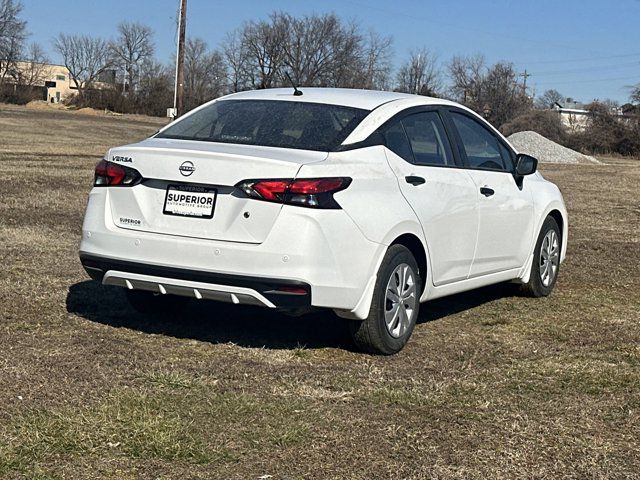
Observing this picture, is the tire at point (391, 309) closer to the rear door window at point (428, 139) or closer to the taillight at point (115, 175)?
the rear door window at point (428, 139)

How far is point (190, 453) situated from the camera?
14.1ft

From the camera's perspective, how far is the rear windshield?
6266 mm

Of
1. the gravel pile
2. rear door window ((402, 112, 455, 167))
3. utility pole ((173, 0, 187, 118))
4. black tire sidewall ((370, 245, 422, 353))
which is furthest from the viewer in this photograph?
the gravel pile

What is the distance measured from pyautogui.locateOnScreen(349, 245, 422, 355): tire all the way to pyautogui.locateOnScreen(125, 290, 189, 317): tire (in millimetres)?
1547

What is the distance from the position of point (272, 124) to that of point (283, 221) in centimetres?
103

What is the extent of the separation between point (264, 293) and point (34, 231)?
6113 millimetres

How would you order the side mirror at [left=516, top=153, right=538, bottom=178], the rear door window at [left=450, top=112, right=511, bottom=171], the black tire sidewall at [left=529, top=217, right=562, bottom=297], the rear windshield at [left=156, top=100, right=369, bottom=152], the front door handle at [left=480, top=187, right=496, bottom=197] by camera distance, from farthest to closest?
1. the black tire sidewall at [left=529, top=217, right=562, bottom=297]
2. the side mirror at [left=516, top=153, right=538, bottom=178]
3. the rear door window at [left=450, top=112, right=511, bottom=171]
4. the front door handle at [left=480, top=187, right=496, bottom=197]
5. the rear windshield at [left=156, top=100, right=369, bottom=152]

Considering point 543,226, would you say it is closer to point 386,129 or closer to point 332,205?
point 386,129

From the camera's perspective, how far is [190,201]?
5883 mm

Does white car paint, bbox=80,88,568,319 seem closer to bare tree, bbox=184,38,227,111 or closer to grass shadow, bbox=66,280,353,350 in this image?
grass shadow, bbox=66,280,353,350

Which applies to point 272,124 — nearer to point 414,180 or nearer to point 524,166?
point 414,180

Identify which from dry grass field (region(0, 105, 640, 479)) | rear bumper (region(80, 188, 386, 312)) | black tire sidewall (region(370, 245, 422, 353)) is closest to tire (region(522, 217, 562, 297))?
dry grass field (region(0, 105, 640, 479))

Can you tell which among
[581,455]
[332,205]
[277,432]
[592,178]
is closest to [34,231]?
[332,205]

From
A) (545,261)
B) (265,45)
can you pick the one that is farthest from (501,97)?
(545,261)
